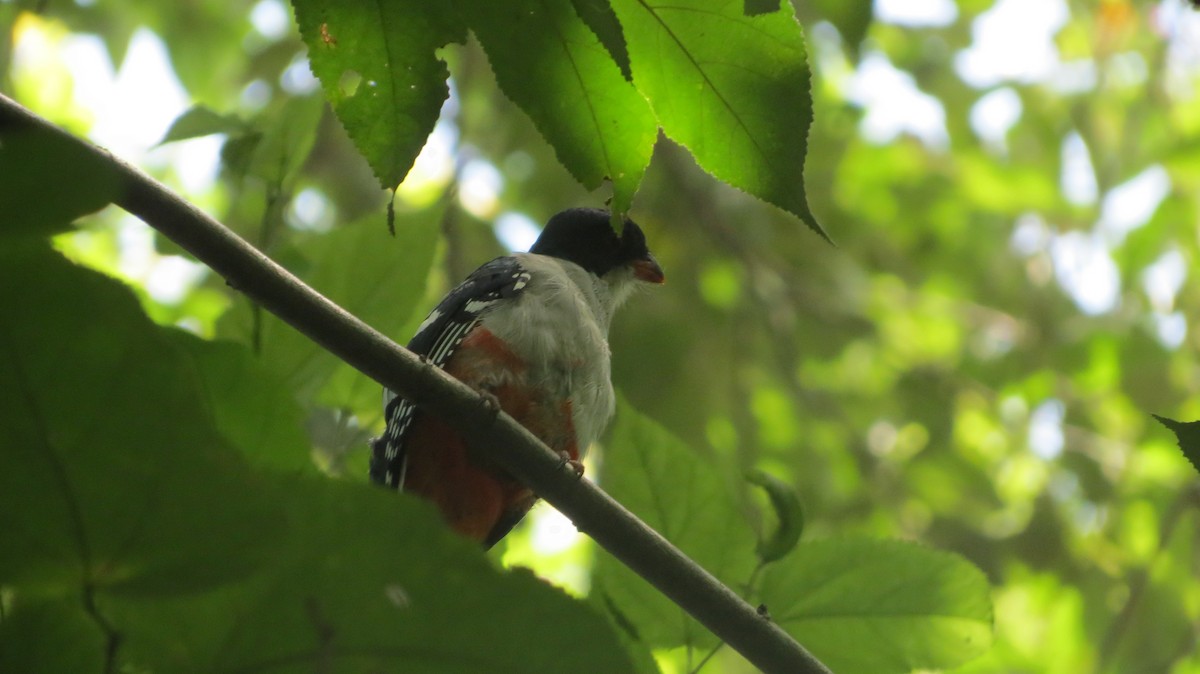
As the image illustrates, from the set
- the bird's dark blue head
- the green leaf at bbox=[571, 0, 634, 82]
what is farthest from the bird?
the green leaf at bbox=[571, 0, 634, 82]

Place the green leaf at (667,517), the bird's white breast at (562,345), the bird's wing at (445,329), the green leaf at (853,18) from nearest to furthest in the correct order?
1. the green leaf at (853,18)
2. the green leaf at (667,517)
3. the bird's wing at (445,329)
4. the bird's white breast at (562,345)

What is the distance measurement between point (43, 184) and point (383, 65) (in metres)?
0.90

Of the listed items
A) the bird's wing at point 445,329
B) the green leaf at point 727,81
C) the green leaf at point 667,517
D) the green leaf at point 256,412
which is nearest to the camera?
the green leaf at point 256,412

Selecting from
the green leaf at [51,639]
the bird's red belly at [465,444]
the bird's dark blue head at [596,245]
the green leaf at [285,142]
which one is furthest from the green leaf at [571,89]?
the bird's dark blue head at [596,245]

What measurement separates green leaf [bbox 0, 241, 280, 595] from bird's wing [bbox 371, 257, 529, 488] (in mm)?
2747

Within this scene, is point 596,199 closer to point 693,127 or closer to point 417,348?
point 417,348

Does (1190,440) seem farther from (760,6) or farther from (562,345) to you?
(562,345)

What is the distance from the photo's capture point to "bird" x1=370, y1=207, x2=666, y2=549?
12.9 ft

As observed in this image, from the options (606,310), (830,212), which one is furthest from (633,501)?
(830,212)

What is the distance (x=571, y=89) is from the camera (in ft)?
6.07

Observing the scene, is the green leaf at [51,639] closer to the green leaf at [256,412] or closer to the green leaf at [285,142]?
the green leaf at [256,412]

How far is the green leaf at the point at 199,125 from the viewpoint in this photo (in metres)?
2.58

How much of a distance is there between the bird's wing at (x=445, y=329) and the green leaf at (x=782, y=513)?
170 centimetres

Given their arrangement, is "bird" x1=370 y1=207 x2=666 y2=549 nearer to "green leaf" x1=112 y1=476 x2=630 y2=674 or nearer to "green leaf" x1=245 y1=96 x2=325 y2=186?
"green leaf" x1=245 y1=96 x2=325 y2=186
